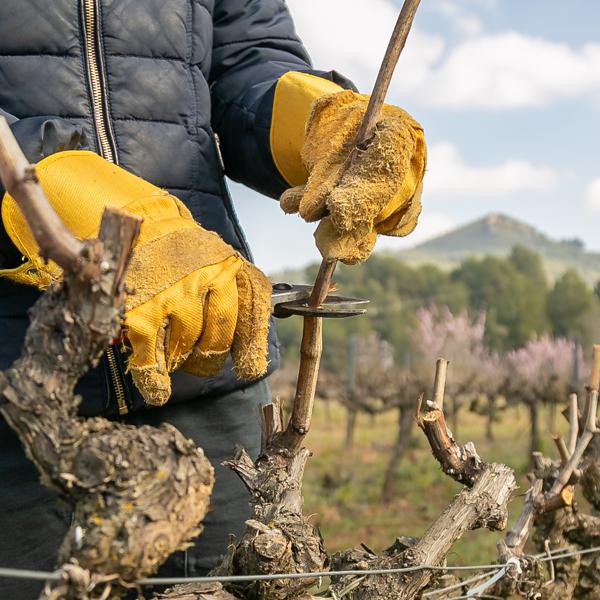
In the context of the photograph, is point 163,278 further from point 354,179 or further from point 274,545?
point 274,545

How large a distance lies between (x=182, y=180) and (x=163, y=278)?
665 millimetres

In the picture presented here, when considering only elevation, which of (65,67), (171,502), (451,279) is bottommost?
(451,279)

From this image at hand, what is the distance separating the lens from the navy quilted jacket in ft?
6.29

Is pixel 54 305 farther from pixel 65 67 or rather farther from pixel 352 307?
pixel 65 67

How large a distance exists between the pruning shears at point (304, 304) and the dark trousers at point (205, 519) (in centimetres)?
48

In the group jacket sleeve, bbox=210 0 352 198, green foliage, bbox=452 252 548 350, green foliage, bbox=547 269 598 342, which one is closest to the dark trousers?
jacket sleeve, bbox=210 0 352 198

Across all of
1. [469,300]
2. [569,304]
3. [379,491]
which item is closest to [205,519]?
[379,491]

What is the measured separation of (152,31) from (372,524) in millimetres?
9405

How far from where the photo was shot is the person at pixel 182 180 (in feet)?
5.13

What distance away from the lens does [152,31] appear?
2061 millimetres

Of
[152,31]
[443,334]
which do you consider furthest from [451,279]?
[152,31]

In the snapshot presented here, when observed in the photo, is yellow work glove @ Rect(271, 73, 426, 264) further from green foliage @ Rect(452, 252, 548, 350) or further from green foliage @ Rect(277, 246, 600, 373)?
green foliage @ Rect(452, 252, 548, 350)

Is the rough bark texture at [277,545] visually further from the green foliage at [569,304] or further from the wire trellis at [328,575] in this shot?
the green foliage at [569,304]

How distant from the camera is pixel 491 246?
413ft
